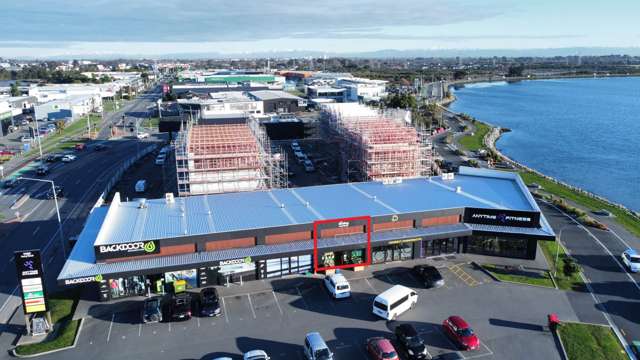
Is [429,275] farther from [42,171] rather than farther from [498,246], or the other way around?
[42,171]

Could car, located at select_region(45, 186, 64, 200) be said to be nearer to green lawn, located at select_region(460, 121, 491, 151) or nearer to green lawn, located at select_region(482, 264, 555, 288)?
green lawn, located at select_region(482, 264, 555, 288)

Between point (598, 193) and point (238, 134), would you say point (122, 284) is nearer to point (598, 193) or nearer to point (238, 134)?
point (238, 134)

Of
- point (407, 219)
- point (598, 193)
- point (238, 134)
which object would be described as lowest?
point (598, 193)

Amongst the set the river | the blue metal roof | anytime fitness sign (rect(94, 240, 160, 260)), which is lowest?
the river

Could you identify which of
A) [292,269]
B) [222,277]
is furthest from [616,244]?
[222,277]

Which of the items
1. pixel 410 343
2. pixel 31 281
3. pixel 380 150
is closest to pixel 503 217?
pixel 380 150

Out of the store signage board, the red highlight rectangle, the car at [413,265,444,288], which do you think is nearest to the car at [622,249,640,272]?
the car at [413,265,444,288]

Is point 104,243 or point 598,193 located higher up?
point 104,243

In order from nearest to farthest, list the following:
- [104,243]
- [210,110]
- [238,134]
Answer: [104,243], [238,134], [210,110]
